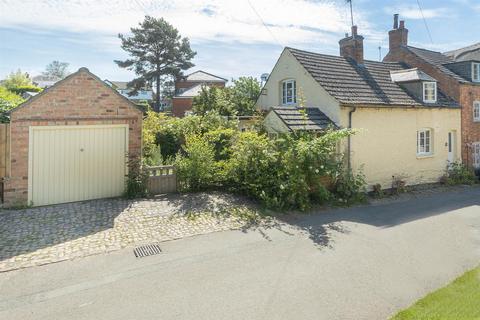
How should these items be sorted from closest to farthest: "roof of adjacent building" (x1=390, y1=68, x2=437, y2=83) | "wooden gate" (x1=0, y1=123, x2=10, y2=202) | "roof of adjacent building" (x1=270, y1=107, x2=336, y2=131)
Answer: "wooden gate" (x1=0, y1=123, x2=10, y2=202), "roof of adjacent building" (x1=270, y1=107, x2=336, y2=131), "roof of adjacent building" (x1=390, y1=68, x2=437, y2=83)

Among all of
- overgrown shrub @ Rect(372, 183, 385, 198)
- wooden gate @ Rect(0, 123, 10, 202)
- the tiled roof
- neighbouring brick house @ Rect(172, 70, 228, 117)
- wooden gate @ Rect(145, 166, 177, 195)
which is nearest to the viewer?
wooden gate @ Rect(0, 123, 10, 202)

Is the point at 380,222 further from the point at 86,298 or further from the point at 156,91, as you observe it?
the point at 156,91

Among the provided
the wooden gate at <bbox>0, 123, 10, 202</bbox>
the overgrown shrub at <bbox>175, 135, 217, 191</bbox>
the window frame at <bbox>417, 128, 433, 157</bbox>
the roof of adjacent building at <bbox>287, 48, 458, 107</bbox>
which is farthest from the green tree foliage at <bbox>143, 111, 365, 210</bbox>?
the window frame at <bbox>417, 128, 433, 157</bbox>

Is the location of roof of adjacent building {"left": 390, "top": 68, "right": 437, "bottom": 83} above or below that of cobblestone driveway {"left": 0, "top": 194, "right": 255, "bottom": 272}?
above

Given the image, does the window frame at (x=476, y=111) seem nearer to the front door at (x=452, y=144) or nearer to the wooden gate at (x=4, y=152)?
the front door at (x=452, y=144)

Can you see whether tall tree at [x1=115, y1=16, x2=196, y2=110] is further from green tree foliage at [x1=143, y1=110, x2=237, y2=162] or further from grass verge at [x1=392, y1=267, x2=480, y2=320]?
grass verge at [x1=392, y1=267, x2=480, y2=320]

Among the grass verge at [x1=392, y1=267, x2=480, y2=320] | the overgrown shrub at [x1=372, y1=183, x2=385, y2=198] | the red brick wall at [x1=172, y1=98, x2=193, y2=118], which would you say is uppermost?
the red brick wall at [x1=172, y1=98, x2=193, y2=118]

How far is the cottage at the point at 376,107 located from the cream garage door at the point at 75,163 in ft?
19.9

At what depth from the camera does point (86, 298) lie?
538cm

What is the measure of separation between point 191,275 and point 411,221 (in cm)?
716

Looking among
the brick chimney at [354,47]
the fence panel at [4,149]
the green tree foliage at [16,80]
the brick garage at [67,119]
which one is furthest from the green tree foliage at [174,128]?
the green tree foliage at [16,80]

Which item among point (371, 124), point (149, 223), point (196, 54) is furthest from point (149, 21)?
point (149, 223)

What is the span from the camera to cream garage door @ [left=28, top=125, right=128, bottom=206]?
9.68 meters

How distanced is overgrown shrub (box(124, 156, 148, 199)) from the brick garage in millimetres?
333
